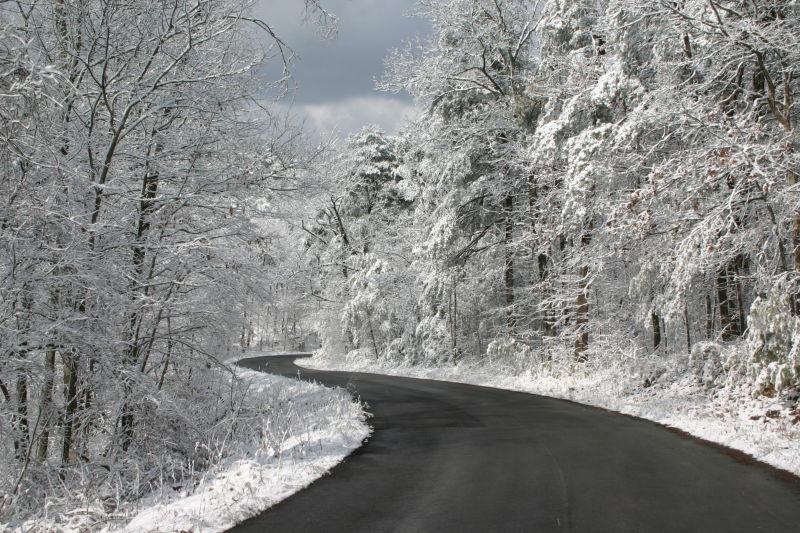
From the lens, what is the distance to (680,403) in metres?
12.2

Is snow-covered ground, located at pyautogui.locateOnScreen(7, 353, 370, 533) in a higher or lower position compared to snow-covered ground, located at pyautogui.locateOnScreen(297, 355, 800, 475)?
lower

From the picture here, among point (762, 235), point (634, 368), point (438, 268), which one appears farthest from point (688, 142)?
point (438, 268)

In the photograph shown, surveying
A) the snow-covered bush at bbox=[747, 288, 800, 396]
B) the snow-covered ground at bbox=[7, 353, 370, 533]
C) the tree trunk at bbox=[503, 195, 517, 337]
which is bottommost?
the snow-covered ground at bbox=[7, 353, 370, 533]

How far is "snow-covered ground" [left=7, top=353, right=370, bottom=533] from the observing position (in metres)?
5.59

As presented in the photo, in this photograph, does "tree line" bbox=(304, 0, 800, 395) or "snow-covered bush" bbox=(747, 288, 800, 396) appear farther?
"tree line" bbox=(304, 0, 800, 395)

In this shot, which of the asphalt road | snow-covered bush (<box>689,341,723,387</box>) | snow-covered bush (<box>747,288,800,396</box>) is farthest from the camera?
snow-covered bush (<box>689,341,723,387</box>)

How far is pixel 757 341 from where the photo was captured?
32.8 ft

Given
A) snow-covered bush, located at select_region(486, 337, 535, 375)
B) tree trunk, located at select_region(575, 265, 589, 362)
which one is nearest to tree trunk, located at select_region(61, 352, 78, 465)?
tree trunk, located at select_region(575, 265, 589, 362)

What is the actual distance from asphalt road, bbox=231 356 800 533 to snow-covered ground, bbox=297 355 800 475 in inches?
20.8

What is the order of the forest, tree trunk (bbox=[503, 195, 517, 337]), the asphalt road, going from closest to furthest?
the asphalt road
the forest
tree trunk (bbox=[503, 195, 517, 337])

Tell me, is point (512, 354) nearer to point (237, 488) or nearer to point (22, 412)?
point (237, 488)

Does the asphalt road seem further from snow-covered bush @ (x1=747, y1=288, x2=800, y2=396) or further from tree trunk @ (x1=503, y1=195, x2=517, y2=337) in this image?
tree trunk @ (x1=503, y1=195, x2=517, y2=337)

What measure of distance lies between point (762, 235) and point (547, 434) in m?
6.33

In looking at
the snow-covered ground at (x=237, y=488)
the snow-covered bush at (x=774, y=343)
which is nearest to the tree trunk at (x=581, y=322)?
the snow-covered bush at (x=774, y=343)
